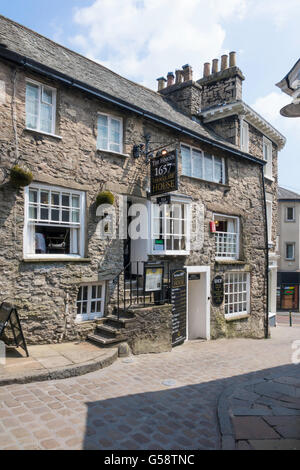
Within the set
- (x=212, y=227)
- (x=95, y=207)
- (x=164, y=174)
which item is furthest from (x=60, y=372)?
(x=212, y=227)

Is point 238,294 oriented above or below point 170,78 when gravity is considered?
below

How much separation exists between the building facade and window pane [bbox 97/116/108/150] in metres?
24.5

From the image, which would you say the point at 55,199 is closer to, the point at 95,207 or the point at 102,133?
the point at 95,207

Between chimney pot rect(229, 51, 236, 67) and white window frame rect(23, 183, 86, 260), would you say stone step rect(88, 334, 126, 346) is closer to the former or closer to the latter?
white window frame rect(23, 183, 86, 260)

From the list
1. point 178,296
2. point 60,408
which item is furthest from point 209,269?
point 60,408

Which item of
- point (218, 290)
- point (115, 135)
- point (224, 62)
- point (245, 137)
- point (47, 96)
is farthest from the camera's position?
point (224, 62)

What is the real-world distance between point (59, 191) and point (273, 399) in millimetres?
6386

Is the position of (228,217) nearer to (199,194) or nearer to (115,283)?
(199,194)

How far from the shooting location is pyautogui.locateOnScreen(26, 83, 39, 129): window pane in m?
8.12

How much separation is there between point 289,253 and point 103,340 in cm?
2695

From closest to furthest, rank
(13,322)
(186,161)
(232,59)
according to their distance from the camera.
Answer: (13,322)
(186,161)
(232,59)

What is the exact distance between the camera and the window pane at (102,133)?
952 centimetres

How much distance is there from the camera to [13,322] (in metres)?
6.81

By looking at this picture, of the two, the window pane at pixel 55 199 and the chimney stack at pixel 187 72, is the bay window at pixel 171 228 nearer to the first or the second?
the window pane at pixel 55 199
